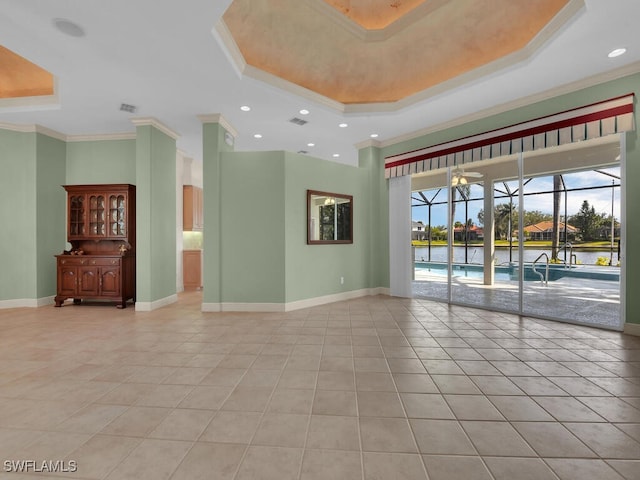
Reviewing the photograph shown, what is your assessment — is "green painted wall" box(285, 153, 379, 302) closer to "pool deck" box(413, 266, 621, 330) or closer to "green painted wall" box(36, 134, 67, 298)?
"pool deck" box(413, 266, 621, 330)

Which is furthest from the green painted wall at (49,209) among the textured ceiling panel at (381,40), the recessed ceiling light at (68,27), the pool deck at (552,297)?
the pool deck at (552,297)

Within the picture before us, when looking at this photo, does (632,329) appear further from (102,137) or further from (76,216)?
(102,137)

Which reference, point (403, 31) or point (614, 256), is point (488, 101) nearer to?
point (403, 31)

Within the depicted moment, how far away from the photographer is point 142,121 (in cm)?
524

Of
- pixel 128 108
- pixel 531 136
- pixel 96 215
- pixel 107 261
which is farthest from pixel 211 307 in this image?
pixel 531 136

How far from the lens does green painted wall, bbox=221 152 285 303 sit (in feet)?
17.0

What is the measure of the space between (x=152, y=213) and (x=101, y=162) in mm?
1825

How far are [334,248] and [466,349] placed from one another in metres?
3.10

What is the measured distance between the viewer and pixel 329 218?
591 centimetres

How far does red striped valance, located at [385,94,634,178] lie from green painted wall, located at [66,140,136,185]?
5235mm

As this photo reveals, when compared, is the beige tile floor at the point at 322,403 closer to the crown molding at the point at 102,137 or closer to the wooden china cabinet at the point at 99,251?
the wooden china cabinet at the point at 99,251

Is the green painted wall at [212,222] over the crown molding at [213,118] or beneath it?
beneath

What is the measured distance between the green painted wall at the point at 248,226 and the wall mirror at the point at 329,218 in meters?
0.68

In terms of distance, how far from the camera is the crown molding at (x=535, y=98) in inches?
151
